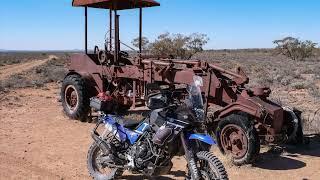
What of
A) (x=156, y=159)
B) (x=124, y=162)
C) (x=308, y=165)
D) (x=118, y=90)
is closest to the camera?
(x=156, y=159)

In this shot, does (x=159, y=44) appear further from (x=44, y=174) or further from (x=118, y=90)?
(x=44, y=174)

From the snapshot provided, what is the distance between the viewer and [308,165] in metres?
7.68

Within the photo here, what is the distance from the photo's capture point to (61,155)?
810 cm

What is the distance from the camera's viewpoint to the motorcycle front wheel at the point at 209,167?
5.19 metres

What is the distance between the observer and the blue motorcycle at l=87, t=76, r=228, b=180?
17.7 ft

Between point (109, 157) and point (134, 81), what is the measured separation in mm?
4142

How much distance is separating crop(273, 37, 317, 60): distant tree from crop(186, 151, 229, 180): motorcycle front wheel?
4840 centimetres

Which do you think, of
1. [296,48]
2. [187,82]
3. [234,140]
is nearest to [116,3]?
[187,82]

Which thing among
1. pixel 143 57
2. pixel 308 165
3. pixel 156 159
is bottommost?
pixel 308 165

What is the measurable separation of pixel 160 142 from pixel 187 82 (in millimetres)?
3333

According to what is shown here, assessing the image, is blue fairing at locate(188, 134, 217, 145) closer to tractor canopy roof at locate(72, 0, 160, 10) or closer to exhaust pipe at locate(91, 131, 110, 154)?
exhaust pipe at locate(91, 131, 110, 154)

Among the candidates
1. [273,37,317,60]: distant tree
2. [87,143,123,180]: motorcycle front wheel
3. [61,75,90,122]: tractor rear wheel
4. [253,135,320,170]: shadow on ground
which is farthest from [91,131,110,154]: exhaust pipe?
[273,37,317,60]: distant tree

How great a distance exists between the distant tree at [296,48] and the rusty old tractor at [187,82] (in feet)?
139

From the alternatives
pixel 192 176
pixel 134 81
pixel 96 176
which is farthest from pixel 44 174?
pixel 134 81
